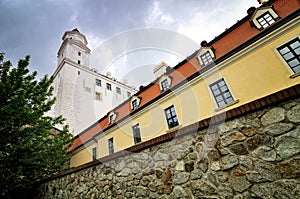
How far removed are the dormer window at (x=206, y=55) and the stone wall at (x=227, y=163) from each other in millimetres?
8109

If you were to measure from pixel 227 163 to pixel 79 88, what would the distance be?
91.9 ft

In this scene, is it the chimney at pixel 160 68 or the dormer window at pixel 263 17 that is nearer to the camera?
the dormer window at pixel 263 17

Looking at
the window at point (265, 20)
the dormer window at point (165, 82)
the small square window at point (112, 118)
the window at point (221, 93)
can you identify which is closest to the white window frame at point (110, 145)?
the small square window at point (112, 118)

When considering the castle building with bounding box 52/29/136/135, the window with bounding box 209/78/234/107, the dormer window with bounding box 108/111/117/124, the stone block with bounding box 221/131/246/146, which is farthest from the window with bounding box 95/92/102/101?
the stone block with bounding box 221/131/246/146

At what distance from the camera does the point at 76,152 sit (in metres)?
17.6

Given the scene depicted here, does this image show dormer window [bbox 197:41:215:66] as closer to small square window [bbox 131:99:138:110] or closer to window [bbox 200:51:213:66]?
window [bbox 200:51:213:66]

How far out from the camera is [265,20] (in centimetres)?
815

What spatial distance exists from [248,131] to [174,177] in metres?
1.30

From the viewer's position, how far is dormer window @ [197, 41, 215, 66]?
9.56m

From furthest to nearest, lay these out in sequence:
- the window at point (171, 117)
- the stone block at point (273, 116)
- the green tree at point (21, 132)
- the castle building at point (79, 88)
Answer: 1. the castle building at point (79, 88)
2. the window at point (171, 117)
3. the green tree at point (21, 132)
4. the stone block at point (273, 116)

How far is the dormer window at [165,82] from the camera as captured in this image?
11.1 meters

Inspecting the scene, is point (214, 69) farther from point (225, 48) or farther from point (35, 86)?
point (35, 86)

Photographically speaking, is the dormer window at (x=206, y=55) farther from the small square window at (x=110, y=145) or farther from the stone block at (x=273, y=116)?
the small square window at (x=110, y=145)

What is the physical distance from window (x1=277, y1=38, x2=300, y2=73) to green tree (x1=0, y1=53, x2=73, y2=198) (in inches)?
440
